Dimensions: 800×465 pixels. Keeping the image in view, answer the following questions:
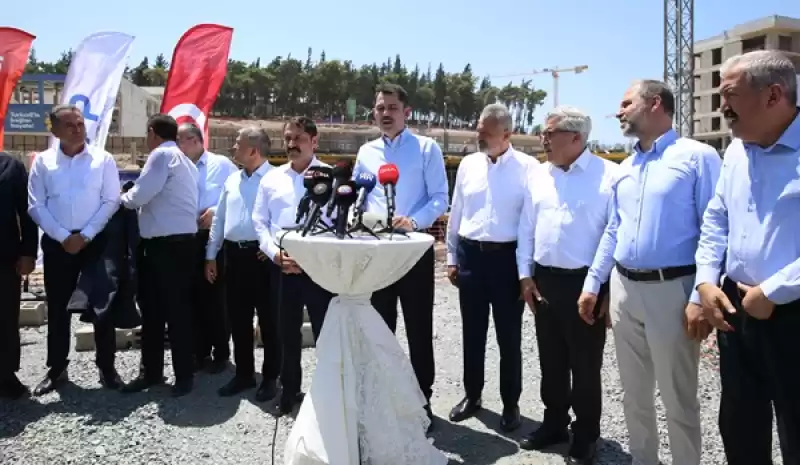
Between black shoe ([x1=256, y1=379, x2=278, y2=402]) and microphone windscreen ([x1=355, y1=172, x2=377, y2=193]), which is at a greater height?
microphone windscreen ([x1=355, y1=172, x2=377, y2=193])

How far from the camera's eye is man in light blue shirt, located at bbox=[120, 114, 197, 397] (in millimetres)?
4864

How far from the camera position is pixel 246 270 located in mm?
4891

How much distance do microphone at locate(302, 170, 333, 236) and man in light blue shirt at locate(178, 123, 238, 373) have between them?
2.30 metres

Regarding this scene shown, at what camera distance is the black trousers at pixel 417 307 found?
4.18 m

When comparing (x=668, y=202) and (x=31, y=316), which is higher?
(x=668, y=202)

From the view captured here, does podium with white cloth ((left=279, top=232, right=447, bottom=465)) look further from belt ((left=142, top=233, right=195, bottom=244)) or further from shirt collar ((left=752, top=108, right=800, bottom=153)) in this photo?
belt ((left=142, top=233, right=195, bottom=244))

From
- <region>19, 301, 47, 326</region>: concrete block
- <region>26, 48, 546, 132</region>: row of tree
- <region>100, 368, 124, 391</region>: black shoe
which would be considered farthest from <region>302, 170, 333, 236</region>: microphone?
<region>26, 48, 546, 132</region>: row of tree

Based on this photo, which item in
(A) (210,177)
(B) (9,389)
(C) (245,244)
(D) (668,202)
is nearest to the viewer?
(D) (668,202)

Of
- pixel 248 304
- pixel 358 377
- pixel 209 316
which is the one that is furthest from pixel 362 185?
pixel 209 316

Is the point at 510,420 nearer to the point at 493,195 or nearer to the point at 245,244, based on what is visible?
the point at 493,195

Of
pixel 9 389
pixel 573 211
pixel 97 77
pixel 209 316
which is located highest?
pixel 97 77

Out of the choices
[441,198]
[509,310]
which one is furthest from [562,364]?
[441,198]

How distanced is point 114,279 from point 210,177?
1.46m

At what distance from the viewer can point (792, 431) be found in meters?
2.50
